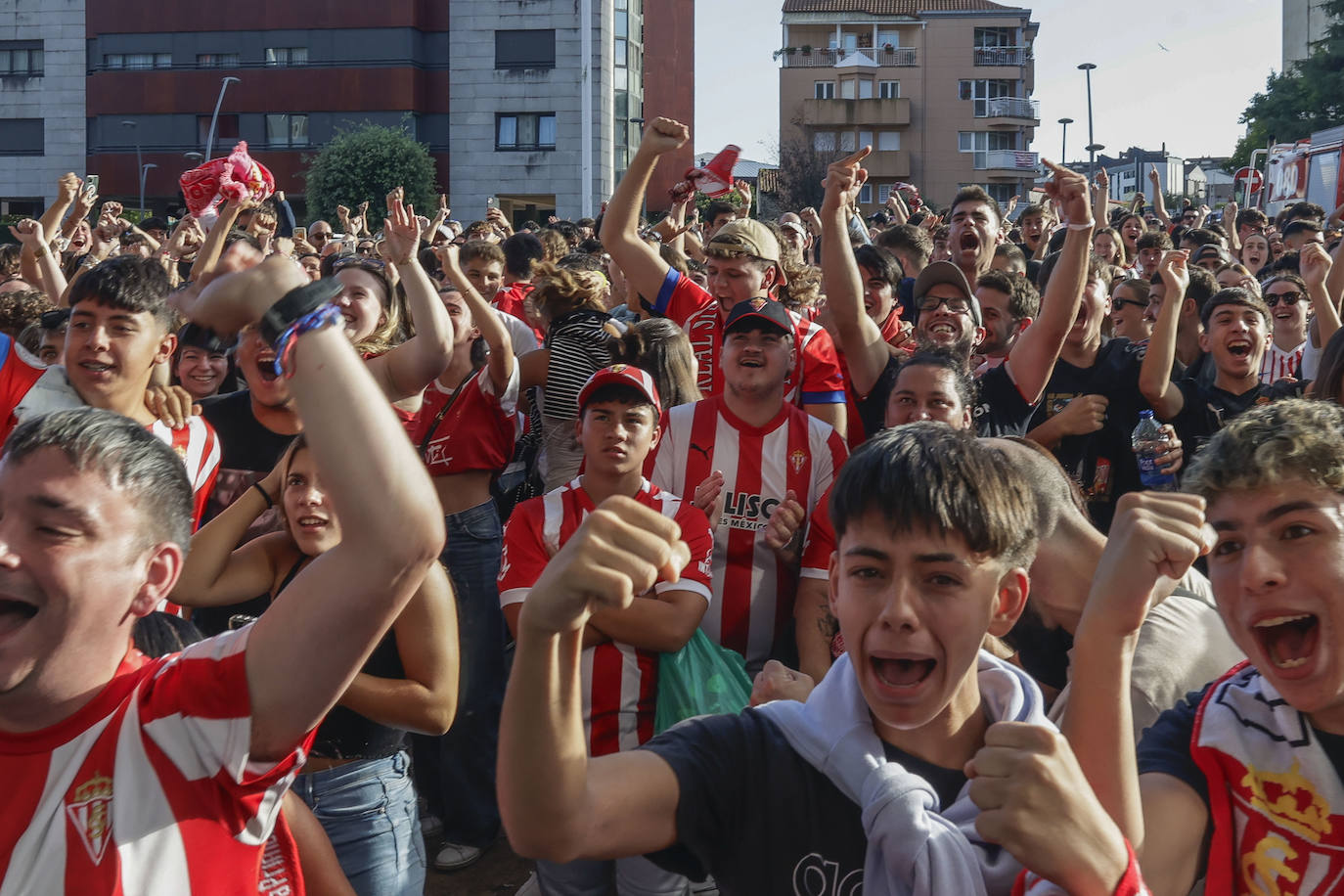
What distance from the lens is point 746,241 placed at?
546cm

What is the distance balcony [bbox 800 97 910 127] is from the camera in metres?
68.9

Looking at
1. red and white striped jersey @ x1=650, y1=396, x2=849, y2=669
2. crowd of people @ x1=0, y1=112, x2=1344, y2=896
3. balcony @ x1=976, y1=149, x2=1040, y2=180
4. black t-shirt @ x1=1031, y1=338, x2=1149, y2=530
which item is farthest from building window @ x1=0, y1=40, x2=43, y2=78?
crowd of people @ x1=0, y1=112, x2=1344, y2=896

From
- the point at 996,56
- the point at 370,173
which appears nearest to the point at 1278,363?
the point at 370,173

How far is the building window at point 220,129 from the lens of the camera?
52.4 metres

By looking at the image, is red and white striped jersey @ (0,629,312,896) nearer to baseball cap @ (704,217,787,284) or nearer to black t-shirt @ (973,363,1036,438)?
black t-shirt @ (973,363,1036,438)

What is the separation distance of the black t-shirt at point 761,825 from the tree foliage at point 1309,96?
49356 millimetres

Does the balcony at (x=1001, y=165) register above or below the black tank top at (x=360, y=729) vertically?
above

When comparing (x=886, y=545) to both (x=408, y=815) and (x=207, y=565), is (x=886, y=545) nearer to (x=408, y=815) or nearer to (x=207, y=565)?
(x=408, y=815)

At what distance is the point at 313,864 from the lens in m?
2.79

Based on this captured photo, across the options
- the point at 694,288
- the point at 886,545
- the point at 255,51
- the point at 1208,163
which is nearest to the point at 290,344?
the point at 886,545

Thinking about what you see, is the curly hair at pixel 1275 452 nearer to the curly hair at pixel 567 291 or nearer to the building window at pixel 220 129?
the curly hair at pixel 567 291

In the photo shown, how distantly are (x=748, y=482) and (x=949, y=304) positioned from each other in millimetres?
1365

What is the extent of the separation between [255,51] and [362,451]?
2171 inches

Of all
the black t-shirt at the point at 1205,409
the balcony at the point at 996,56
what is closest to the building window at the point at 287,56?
the balcony at the point at 996,56
